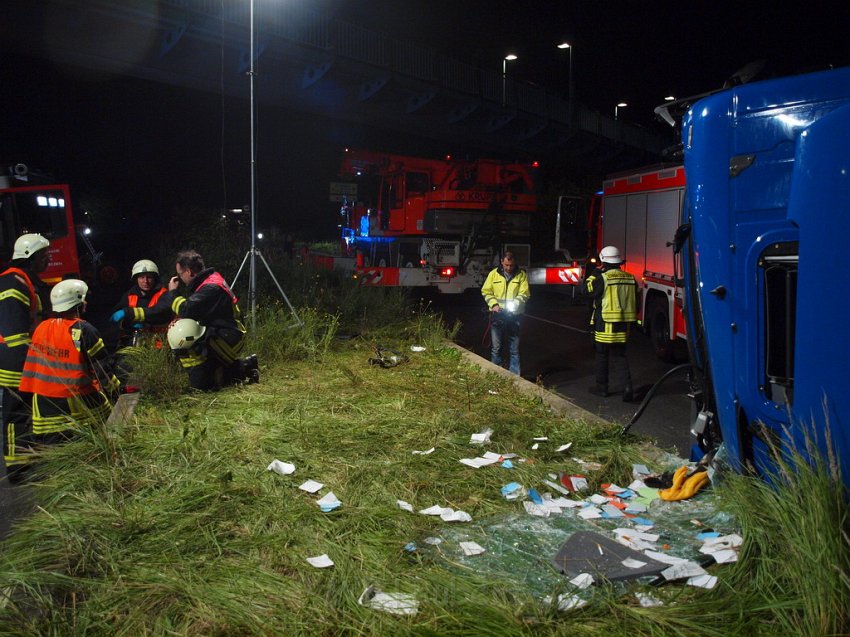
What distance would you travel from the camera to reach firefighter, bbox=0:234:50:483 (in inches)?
197

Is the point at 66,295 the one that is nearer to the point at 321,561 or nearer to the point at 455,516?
the point at 321,561

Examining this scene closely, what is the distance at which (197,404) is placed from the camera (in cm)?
566

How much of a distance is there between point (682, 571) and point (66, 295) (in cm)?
436

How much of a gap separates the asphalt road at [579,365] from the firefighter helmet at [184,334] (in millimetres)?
3546

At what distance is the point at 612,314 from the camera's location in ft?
25.2

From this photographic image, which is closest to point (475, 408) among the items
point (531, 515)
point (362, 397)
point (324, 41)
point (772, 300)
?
point (362, 397)

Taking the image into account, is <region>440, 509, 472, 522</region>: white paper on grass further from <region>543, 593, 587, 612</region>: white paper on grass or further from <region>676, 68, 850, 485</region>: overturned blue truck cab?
<region>676, 68, 850, 485</region>: overturned blue truck cab

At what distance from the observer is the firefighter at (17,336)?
16.4 feet

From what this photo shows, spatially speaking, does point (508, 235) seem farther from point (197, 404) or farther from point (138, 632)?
point (138, 632)

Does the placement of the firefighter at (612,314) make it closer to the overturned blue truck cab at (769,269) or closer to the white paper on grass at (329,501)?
the overturned blue truck cab at (769,269)

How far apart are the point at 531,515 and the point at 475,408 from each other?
2189mm

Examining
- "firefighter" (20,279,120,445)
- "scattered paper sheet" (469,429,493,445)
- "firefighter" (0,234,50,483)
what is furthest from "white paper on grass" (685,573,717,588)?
"firefighter" (0,234,50,483)

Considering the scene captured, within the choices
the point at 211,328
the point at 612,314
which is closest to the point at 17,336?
the point at 211,328

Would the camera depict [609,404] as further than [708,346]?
Yes
